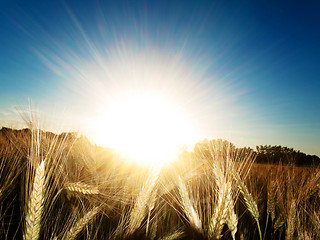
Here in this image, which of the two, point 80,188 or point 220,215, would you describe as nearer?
point 220,215

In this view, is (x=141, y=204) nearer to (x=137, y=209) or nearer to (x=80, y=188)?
(x=137, y=209)

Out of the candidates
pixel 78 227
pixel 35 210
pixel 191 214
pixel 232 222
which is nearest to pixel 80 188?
pixel 78 227

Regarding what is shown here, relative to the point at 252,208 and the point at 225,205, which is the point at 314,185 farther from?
the point at 225,205

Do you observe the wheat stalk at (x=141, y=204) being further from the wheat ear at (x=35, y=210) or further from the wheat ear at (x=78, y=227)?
the wheat ear at (x=35, y=210)

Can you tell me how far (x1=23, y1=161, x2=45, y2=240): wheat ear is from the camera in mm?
932

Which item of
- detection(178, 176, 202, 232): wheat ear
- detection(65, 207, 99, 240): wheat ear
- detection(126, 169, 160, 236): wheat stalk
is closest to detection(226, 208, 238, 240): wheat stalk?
detection(178, 176, 202, 232): wheat ear

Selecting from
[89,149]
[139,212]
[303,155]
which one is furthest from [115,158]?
[303,155]

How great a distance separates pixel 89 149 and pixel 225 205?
2.53 meters

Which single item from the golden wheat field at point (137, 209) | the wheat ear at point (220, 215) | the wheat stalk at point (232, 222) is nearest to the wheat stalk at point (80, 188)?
the golden wheat field at point (137, 209)

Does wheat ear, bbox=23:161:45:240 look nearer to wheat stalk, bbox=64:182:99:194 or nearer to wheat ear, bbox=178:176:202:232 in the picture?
wheat stalk, bbox=64:182:99:194

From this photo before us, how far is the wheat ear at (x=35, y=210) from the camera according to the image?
3.06 ft

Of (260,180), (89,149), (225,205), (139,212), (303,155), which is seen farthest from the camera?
(303,155)

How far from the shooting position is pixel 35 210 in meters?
0.99

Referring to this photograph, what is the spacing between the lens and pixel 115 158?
9.72 feet
